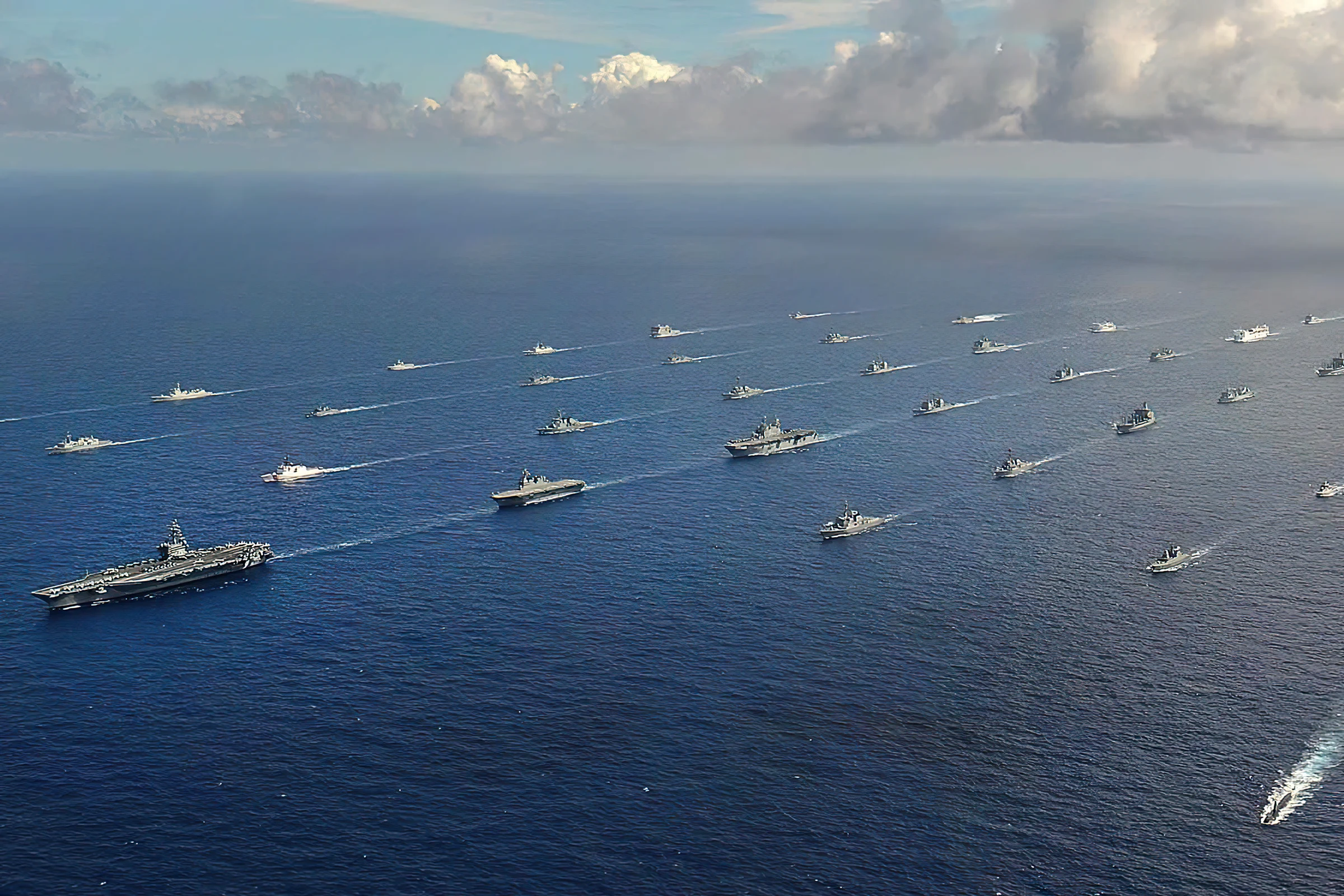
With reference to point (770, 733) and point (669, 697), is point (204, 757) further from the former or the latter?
point (770, 733)

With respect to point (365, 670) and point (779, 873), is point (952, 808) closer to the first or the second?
point (779, 873)

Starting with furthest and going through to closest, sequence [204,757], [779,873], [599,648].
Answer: [599,648], [204,757], [779,873]

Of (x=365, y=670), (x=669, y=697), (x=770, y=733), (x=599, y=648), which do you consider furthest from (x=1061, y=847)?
(x=365, y=670)

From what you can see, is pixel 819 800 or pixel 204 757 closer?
pixel 819 800

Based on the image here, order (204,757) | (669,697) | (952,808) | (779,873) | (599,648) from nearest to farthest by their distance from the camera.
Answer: (779,873), (952,808), (204,757), (669,697), (599,648)

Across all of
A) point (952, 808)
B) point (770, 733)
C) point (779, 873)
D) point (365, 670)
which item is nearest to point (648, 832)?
point (779, 873)

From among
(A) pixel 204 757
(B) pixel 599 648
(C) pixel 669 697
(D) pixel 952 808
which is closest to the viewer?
(D) pixel 952 808
